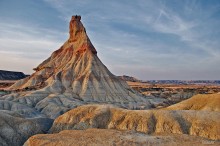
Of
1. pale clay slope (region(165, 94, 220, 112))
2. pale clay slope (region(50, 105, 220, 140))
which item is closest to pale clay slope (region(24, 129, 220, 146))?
pale clay slope (region(50, 105, 220, 140))

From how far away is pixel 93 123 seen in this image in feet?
182

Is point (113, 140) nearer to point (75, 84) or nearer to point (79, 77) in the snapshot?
point (75, 84)

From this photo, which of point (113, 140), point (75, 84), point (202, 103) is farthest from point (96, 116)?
point (75, 84)

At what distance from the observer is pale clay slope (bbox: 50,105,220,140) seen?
50312mm

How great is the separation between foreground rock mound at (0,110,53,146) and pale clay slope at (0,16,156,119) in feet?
90.6

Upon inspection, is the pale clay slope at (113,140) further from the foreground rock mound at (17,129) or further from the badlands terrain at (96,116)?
the foreground rock mound at (17,129)

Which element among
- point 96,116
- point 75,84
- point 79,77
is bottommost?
point 96,116

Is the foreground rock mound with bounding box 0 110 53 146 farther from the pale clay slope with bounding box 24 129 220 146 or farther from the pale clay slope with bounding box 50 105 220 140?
the pale clay slope with bounding box 24 129 220 146

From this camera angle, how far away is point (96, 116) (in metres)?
57.3

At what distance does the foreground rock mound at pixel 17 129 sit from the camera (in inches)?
2069

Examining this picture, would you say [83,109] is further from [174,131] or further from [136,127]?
[174,131]

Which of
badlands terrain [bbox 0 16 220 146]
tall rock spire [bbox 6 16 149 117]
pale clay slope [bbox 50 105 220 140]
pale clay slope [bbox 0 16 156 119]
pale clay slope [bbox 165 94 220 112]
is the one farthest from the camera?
tall rock spire [bbox 6 16 149 117]

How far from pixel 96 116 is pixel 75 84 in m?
61.0

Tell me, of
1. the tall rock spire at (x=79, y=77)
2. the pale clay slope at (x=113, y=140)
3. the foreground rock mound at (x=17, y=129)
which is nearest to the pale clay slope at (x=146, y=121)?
the foreground rock mound at (x=17, y=129)
